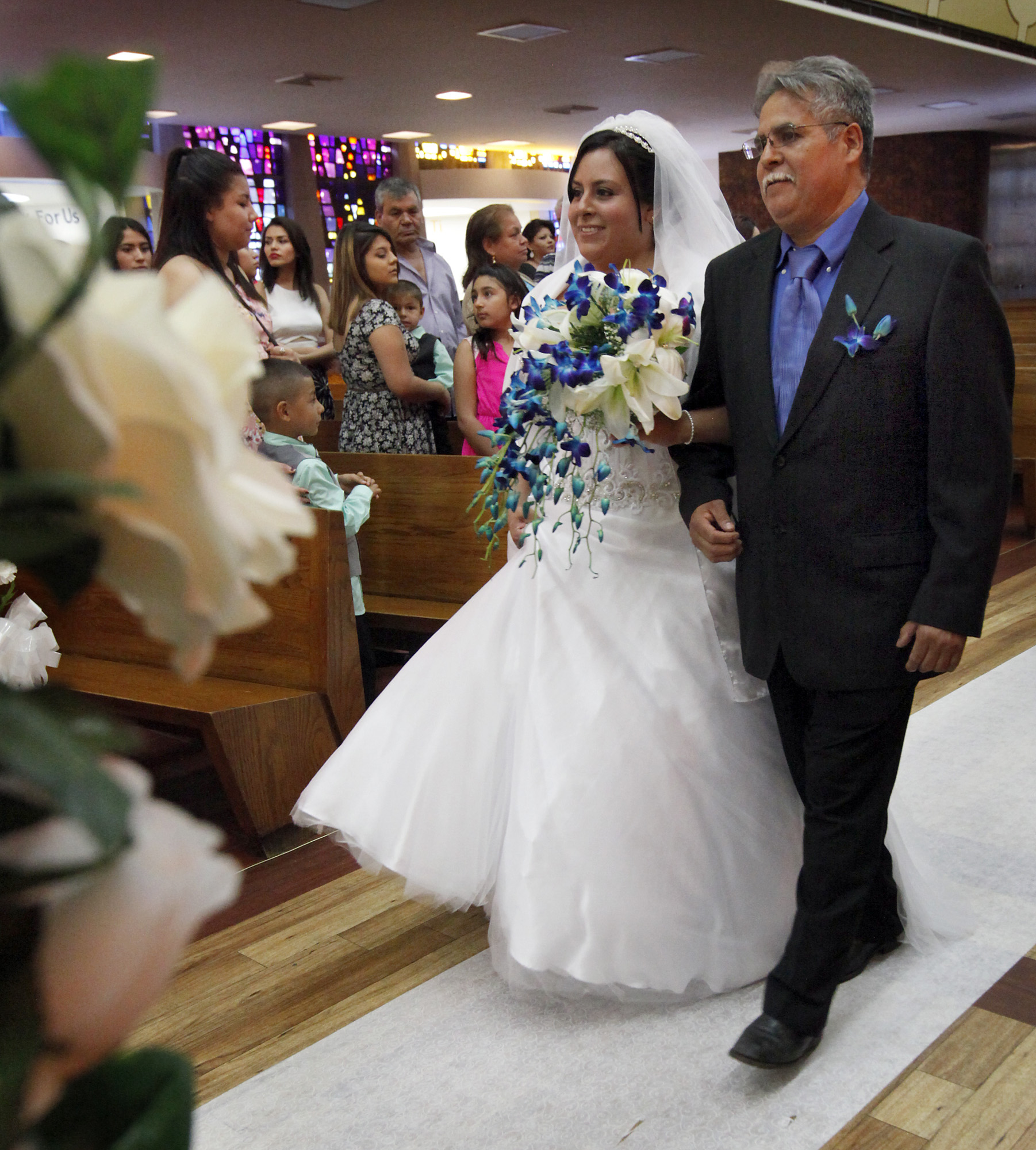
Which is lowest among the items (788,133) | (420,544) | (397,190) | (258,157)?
(420,544)

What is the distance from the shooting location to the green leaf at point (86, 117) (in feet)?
1.03

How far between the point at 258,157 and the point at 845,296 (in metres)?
14.9

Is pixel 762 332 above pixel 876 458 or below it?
above

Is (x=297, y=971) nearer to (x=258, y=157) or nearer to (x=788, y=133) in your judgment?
(x=788, y=133)

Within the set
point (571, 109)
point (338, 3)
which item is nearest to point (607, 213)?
point (338, 3)

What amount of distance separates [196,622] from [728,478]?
228cm

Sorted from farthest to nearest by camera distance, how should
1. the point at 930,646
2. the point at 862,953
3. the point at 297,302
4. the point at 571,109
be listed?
1. the point at 571,109
2. the point at 297,302
3. the point at 862,953
4. the point at 930,646

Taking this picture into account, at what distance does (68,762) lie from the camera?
0.34 m

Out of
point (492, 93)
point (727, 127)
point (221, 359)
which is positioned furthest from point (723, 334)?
point (727, 127)

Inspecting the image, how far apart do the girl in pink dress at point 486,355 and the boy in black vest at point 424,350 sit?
76mm

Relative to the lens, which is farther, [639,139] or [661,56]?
[661,56]

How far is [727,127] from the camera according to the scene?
1694 centimetres

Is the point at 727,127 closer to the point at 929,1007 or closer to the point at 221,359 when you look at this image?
the point at 929,1007

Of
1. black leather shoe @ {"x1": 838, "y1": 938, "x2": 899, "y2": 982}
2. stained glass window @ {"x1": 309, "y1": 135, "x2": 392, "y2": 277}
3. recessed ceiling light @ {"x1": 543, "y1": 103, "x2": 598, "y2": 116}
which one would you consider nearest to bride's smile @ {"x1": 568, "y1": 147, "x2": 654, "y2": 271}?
black leather shoe @ {"x1": 838, "y1": 938, "x2": 899, "y2": 982}
